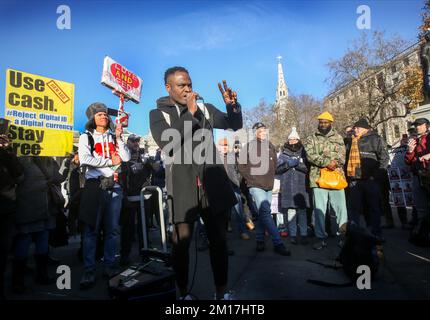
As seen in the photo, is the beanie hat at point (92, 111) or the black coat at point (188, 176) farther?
the beanie hat at point (92, 111)

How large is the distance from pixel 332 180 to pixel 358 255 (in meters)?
1.64

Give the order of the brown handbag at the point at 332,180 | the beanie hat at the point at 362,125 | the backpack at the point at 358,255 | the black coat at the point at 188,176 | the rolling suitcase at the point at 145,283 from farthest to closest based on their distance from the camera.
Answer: the beanie hat at the point at 362,125
the brown handbag at the point at 332,180
the backpack at the point at 358,255
the black coat at the point at 188,176
the rolling suitcase at the point at 145,283

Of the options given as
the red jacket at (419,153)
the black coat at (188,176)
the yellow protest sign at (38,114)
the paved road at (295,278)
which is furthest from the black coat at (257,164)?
the yellow protest sign at (38,114)

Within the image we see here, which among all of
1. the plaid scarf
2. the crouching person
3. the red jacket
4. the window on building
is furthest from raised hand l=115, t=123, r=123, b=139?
the window on building

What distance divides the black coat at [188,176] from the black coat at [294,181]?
10.9 ft

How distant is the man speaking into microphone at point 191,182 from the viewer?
241cm

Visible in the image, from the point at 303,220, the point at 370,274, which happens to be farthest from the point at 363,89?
the point at 370,274

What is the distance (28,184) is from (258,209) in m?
3.47

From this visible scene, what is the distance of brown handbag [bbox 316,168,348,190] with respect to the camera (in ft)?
15.4

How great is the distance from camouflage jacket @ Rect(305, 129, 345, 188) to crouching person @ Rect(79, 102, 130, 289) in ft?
10.1

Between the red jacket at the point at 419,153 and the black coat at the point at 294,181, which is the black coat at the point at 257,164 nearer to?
the black coat at the point at 294,181
